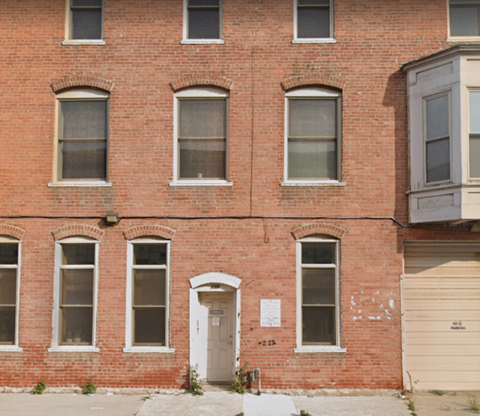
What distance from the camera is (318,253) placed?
11.9m

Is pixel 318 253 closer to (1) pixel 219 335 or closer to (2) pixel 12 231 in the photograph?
(1) pixel 219 335

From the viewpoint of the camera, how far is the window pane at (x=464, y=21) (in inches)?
479

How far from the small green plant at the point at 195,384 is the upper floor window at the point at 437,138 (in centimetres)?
615

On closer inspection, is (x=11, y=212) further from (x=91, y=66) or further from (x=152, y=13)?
(x=152, y=13)

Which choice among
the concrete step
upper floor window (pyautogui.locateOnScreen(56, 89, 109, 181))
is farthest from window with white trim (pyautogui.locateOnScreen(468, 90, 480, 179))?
upper floor window (pyautogui.locateOnScreen(56, 89, 109, 181))

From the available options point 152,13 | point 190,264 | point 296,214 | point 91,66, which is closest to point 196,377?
point 190,264

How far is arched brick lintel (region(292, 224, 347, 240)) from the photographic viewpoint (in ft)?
38.4

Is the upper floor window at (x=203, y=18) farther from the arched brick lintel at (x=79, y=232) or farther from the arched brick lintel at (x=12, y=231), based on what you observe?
the arched brick lintel at (x=12, y=231)

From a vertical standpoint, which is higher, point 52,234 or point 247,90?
point 247,90

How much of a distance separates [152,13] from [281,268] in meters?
6.17

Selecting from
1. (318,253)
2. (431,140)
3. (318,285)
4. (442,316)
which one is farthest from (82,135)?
(442,316)

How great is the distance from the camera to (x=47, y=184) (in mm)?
11945

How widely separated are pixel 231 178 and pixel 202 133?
121cm

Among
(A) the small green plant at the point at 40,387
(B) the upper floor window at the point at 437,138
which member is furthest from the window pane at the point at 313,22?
(A) the small green plant at the point at 40,387
